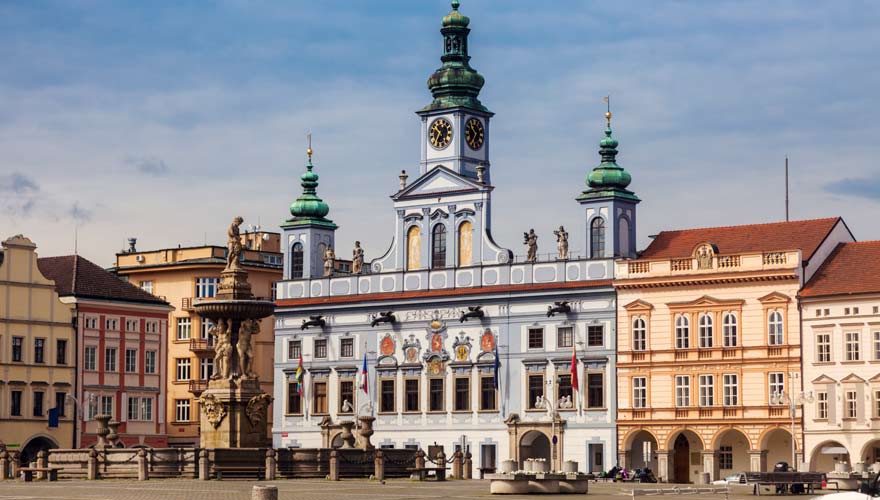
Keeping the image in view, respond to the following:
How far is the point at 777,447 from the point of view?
85000 millimetres

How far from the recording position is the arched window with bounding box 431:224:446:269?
94.9 m

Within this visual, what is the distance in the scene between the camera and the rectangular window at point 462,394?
9281 cm

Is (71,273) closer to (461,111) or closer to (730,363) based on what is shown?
(461,111)

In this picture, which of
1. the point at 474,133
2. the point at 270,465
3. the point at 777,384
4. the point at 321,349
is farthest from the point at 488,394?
the point at 270,465

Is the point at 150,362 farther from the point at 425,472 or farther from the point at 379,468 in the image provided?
the point at 379,468

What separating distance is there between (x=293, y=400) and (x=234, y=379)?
112 ft

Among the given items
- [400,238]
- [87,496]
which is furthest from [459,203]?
[87,496]

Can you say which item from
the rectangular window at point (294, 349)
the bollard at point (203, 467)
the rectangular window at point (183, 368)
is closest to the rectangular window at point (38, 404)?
the rectangular window at point (294, 349)

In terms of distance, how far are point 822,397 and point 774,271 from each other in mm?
6019

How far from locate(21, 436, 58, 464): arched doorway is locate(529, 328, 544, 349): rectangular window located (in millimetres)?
26276

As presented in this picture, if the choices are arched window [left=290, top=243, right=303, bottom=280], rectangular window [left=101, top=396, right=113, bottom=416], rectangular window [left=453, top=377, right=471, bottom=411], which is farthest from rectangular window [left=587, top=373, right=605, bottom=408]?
rectangular window [left=101, top=396, right=113, bottom=416]

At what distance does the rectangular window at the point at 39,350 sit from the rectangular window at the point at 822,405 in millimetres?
41509

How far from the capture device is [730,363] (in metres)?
84.5

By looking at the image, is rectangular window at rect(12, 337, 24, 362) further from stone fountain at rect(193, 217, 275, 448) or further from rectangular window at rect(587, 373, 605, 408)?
stone fountain at rect(193, 217, 275, 448)
